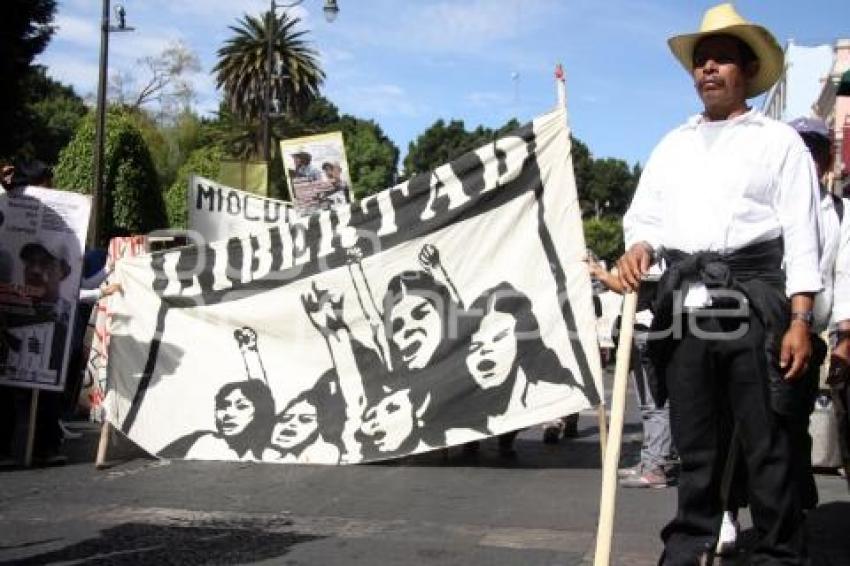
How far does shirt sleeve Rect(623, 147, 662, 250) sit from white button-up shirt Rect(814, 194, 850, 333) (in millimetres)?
754

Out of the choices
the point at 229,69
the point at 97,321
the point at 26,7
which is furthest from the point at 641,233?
the point at 229,69

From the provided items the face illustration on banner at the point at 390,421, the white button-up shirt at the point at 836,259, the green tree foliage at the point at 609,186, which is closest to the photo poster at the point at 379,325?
the face illustration on banner at the point at 390,421

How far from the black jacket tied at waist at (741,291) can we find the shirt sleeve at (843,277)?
802 mm

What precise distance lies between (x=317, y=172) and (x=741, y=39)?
10.2m

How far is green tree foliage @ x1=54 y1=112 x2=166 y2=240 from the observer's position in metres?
32.1

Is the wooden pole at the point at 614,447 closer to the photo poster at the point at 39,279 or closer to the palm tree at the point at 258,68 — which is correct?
the photo poster at the point at 39,279

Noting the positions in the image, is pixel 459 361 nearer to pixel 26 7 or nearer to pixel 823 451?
pixel 823 451

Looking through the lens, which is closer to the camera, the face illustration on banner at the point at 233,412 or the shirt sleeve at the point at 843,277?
the shirt sleeve at the point at 843,277

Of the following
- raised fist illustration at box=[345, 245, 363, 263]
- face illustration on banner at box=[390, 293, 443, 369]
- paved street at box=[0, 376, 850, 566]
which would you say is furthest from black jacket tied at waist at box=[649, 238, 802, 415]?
raised fist illustration at box=[345, 245, 363, 263]

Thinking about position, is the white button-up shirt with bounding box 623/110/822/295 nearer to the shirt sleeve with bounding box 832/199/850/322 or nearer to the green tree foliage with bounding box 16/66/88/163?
the shirt sleeve with bounding box 832/199/850/322

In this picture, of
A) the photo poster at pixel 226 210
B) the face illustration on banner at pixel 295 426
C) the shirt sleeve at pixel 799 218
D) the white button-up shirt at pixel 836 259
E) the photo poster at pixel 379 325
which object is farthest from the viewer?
the photo poster at pixel 226 210

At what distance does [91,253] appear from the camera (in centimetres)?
780

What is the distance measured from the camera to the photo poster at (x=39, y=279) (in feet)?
23.3

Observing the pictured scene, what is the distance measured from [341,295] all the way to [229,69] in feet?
166
